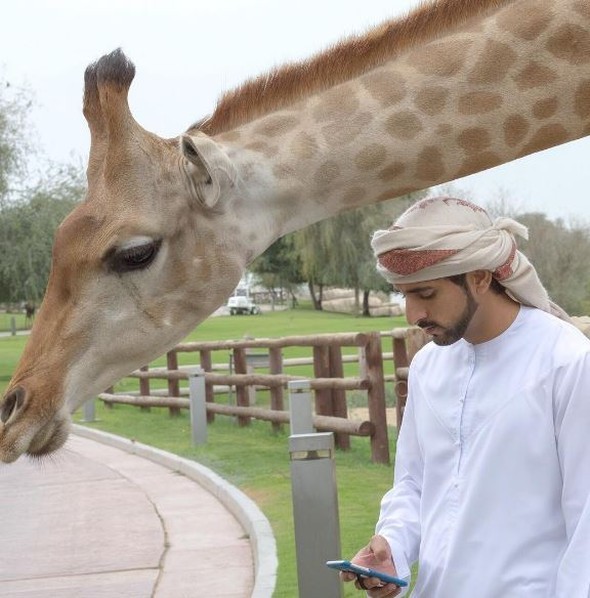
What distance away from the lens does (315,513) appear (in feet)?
16.6

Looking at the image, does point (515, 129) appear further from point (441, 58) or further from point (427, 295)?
point (427, 295)

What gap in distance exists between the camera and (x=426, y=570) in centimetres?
316

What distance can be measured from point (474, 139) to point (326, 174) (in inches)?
21.8

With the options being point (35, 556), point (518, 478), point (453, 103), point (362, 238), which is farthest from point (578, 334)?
point (362, 238)

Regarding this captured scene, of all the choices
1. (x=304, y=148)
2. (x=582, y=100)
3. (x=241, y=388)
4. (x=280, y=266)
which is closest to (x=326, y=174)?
(x=304, y=148)

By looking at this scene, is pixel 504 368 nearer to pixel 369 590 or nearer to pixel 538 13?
pixel 369 590

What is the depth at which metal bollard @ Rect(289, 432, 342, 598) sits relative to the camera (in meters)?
5.00

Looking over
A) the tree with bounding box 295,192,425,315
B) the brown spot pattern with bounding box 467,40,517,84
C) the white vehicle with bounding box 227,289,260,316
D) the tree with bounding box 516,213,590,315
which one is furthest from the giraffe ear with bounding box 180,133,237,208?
the white vehicle with bounding box 227,289,260,316

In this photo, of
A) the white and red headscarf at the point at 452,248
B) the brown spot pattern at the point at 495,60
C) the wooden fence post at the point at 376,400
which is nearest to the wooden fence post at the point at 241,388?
the wooden fence post at the point at 376,400

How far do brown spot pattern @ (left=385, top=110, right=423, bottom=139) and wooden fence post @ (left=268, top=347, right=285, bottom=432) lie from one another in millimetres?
9858

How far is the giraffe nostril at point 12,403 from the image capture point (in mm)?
3617

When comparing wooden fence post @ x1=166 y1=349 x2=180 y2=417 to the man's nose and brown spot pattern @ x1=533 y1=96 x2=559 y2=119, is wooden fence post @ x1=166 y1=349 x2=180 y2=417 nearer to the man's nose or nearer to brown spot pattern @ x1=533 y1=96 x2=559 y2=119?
brown spot pattern @ x1=533 y1=96 x2=559 y2=119

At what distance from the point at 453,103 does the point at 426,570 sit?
174 centimetres

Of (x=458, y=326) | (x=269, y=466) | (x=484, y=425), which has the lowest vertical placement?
(x=269, y=466)
